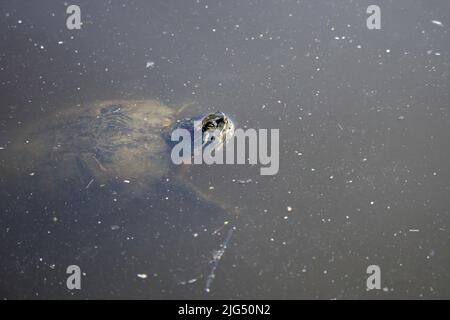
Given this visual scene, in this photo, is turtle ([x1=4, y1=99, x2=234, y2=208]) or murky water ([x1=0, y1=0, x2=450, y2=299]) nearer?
murky water ([x1=0, y1=0, x2=450, y2=299])

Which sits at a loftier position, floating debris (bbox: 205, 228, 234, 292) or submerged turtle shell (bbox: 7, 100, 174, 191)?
submerged turtle shell (bbox: 7, 100, 174, 191)

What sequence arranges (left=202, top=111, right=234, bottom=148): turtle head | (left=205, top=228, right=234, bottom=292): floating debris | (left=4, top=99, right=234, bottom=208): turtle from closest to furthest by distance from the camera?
1. (left=205, top=228, right=234, bottom=292): floating debris
2. (left=4, top=99, right=234, bottom=208): turtle
3. (left=202, top=111, right=234, bottom=148): turtle head

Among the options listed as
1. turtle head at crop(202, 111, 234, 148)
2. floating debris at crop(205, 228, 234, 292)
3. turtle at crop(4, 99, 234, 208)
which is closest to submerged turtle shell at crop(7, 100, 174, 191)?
turtle at crop(4, 99, 234, 208)

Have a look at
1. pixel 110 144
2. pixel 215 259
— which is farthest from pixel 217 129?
pixel 215 259

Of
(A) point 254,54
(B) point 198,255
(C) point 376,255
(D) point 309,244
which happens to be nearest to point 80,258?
(B) point 198,255

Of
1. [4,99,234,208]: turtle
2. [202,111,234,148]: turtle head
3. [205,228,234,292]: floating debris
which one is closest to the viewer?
[205,228,234,292]: floating debris

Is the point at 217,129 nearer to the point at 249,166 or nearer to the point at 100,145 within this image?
the point at 249,166

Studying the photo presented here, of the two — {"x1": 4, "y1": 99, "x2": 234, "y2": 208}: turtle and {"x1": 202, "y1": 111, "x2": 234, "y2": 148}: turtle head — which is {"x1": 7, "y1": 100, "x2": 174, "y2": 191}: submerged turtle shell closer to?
{"x1": 4, "y1": 99, "x2": 234, "y2": 208}: turtle

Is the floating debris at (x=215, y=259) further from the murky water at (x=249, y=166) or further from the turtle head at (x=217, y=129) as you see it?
the turtle head at (x=217, y=129)
